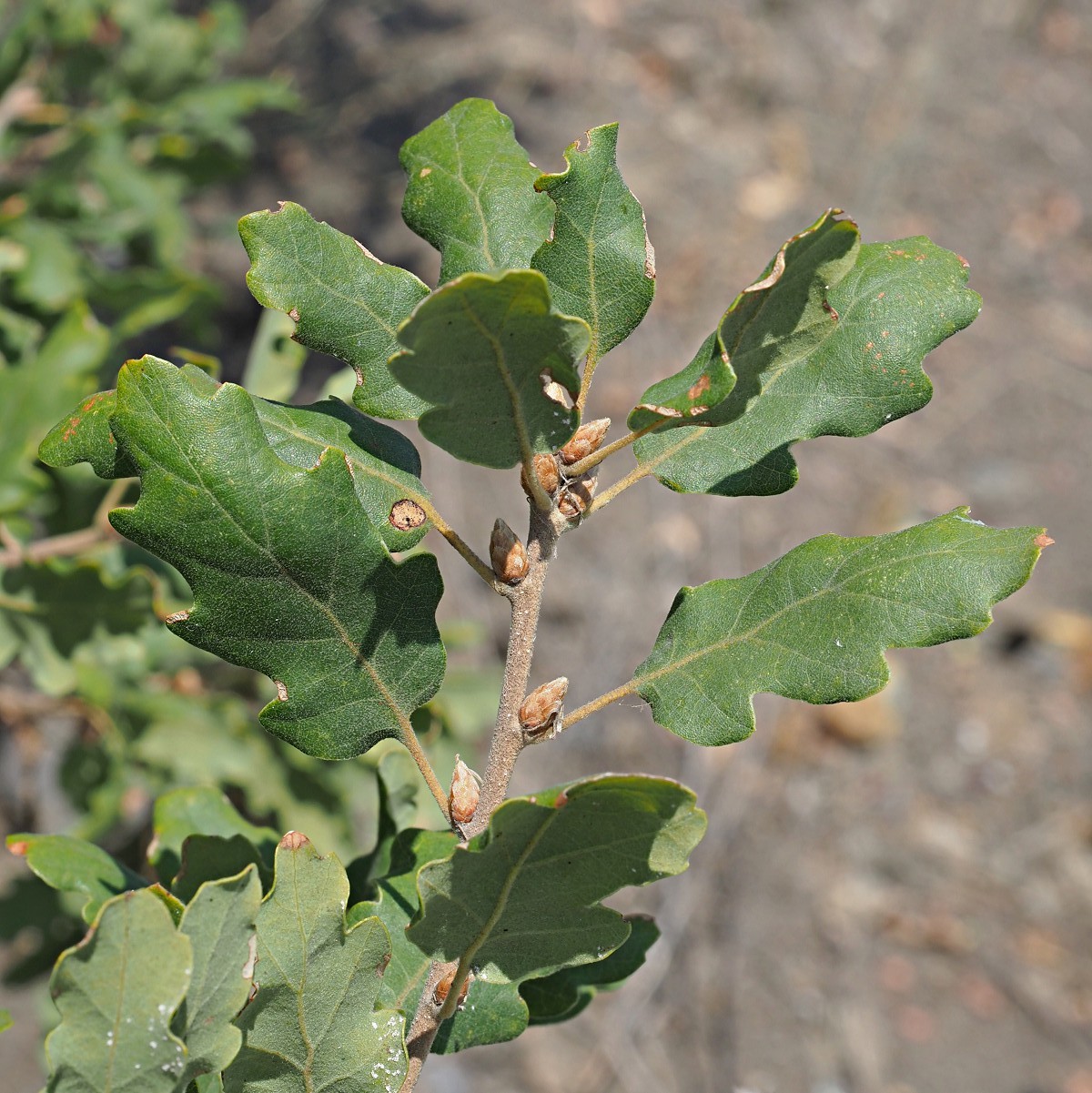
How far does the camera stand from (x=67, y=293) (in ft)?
7.06

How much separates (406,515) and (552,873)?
1.00 feet

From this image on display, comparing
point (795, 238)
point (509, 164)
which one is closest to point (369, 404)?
point (509, 164)

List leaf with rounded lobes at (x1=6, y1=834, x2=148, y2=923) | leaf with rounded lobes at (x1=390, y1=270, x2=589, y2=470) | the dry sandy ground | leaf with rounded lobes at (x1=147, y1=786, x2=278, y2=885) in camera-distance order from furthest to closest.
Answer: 1. the dry sandy ground
2. leaf with rounded lobes at (x1=147, y1=786, x2=278, y2=885)
3. leaf with rounded lobes at (x1=6, y1=834, x2=148, y2=923)
4. leaf with rounded lobes at (x1=390, y1=270, x2=589, y2=470)

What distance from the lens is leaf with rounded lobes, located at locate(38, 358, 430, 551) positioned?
873 mm

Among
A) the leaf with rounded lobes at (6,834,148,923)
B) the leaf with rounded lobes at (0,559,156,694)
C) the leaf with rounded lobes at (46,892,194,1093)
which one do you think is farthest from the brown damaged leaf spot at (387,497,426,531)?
the leaf with rounded lobes at (0,559,156,694)

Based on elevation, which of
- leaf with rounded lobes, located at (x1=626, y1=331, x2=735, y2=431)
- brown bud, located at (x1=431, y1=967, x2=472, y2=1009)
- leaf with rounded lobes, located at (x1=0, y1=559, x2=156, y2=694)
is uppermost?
leaf with rounded lobes, located at (x1=626, y1=331, x2=735, y2=431)

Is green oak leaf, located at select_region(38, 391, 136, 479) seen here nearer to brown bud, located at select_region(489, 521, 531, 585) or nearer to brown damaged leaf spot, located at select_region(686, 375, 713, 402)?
brown bud, located at select_region(489, 521, 531, 585)

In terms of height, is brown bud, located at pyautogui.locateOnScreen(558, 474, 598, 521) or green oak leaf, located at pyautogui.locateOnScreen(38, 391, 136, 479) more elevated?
green oak leaf, located at pyautogui.locateOnScreen(38, 391, 136, 479)

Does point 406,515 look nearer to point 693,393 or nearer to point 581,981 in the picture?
point 693,393

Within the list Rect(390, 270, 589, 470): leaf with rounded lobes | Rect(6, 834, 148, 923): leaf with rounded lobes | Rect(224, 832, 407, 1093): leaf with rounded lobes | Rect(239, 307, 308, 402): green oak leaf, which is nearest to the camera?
Rect(390, 270, 589, 470): leaf with rounded lobes

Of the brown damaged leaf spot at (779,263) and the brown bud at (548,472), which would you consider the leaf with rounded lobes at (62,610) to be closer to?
the brown bud at (548,472)

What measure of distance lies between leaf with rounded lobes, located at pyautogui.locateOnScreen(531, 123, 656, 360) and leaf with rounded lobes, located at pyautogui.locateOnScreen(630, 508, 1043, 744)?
24 cm

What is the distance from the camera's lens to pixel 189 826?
46.1 inches

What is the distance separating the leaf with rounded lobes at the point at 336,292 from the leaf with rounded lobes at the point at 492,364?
126mm
